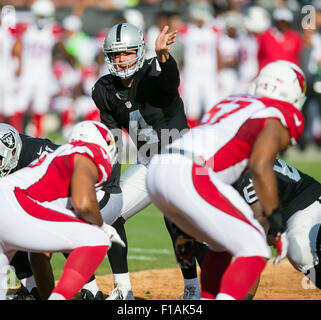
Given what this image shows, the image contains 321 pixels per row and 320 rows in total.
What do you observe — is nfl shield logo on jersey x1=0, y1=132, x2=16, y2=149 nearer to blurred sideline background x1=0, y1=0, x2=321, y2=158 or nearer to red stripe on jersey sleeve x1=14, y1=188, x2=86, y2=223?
red stripe on jersey sleeve x1=14, y1=188, x2=86, y2=223

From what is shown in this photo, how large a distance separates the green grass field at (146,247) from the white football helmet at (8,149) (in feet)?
5.02

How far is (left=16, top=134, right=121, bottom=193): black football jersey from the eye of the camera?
5.61 meters

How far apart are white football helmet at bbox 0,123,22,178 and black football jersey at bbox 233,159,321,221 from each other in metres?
1.57

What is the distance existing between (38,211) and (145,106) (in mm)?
1600

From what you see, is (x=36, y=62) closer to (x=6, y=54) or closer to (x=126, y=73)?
→ (x=6, y=54)

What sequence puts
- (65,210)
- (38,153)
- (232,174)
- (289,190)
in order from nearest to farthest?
(232,174) → (65,210) → (289,190) → (38,153)

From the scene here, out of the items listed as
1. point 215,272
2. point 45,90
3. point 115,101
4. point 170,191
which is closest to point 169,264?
point 115,101

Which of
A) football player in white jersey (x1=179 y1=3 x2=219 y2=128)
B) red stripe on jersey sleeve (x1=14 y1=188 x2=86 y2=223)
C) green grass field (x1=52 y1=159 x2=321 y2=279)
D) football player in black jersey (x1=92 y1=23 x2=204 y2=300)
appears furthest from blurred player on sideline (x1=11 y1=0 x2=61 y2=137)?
red stripe on jersey sleeve (x1=14 y1=188 x2=86 y2=223)

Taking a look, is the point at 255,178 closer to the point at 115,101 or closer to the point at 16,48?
the point at 115,101

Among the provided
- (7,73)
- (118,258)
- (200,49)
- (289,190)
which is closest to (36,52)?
(7,73)

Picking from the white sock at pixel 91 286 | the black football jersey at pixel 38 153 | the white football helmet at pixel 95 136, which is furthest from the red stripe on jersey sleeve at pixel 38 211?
the white sock at pixel 91 286

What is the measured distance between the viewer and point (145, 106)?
19.2 feet

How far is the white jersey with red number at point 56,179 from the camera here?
182 inches

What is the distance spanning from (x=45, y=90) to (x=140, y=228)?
5.51m
